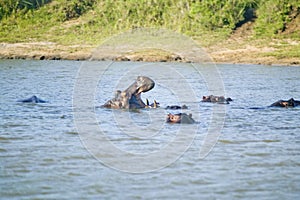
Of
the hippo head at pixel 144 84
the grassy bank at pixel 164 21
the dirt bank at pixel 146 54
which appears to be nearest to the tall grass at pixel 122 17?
the grassy bank at pixel 164 21

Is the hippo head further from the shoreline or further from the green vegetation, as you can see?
the green vegetation

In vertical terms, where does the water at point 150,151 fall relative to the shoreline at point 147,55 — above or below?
below

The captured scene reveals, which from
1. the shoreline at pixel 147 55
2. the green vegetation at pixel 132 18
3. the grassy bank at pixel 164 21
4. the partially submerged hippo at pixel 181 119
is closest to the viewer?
the partially submerged hippo at pixel 181 119

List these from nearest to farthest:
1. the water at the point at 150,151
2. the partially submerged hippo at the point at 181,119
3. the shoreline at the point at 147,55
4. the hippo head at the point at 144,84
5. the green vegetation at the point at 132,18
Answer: the water at the point at 150,151 < the partially submerged hippo at the point at 181,119 < the hippo head at the point at 144,84 < the shoreline at the point at 147,55 < the green vegetation at the point at 132,18

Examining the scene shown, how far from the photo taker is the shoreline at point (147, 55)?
29312 mm

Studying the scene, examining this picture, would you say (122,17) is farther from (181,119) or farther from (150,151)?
(150,151)

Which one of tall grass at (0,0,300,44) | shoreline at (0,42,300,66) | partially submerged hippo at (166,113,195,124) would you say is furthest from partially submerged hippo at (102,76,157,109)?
tall grass at (0,0,300,44)

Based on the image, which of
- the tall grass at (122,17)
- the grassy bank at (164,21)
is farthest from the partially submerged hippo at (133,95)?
the tall grass at (122,17)

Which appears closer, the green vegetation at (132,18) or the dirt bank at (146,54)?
the dirt bank at (146,54)

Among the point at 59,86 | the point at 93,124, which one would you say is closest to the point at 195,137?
the point at 93,124

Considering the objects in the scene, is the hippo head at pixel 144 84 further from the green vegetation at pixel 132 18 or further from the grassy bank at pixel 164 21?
the green vegetation at pixel 132 18

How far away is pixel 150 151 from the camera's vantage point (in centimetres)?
1014

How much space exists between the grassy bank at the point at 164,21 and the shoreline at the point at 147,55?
17cm

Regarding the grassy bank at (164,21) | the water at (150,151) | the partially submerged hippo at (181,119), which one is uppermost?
the grassy bank at (164,21)
